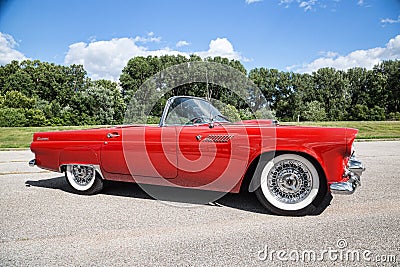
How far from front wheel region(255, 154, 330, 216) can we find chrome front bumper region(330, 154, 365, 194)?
0.17 m

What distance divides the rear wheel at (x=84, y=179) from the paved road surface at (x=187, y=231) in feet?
0.50

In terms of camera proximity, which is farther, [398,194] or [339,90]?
[339,90]

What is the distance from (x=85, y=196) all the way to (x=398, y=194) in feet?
15.3

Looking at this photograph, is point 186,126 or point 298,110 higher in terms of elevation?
point 298,110

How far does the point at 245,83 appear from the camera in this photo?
4.77 m

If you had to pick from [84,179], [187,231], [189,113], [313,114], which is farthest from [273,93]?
[187,231]

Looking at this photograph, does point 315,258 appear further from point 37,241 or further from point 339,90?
point 339,90

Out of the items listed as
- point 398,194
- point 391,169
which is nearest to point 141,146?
point 398,194

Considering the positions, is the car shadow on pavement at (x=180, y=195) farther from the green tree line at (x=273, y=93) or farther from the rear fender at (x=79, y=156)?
the green tree line at (x=273, y=93)

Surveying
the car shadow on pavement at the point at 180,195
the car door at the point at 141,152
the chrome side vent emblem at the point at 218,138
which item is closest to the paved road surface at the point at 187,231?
the car shadow on pavement at the point at 180,195

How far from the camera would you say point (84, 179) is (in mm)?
4480

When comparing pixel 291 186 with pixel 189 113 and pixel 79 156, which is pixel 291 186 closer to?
pixel 189 113

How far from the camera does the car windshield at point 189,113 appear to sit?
4.12 m

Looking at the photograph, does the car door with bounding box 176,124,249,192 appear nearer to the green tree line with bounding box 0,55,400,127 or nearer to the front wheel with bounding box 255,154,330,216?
the front wheel with bounding box 255,154,330,216
